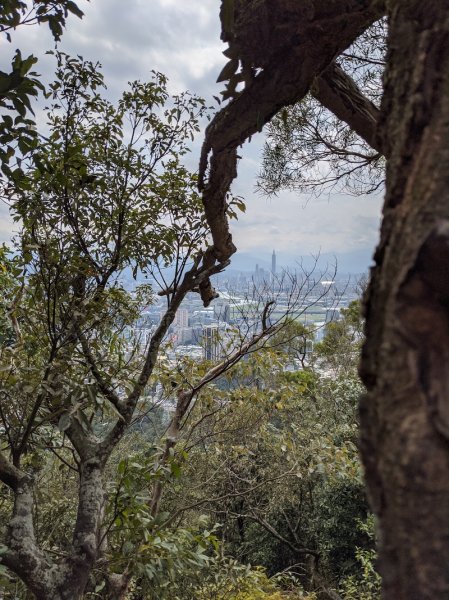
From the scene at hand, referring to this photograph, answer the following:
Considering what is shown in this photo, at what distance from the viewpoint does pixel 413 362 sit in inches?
12.6

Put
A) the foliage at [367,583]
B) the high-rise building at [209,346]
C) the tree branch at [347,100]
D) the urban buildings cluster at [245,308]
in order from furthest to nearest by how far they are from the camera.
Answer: the foliage at [367,583] < the high-rise building at [209,346] < the urban buildings cluster at [245,308] < the tree branch at [347,100]

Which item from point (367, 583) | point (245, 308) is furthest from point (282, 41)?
point (367, 583)

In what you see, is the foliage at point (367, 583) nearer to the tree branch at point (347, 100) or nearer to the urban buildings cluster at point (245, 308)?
the urban buildings cluster at point (245, 308)

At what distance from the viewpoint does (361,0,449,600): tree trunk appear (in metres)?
0.30

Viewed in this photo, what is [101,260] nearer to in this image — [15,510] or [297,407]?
[15,510]

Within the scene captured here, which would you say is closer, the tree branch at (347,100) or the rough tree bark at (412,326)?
the rough tree bark at (412,326)

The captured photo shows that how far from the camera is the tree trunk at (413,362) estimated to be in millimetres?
304

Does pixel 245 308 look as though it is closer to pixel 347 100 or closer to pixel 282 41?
pixel 347 100

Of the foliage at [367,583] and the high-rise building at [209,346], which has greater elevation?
the high-rise building at [209,346]

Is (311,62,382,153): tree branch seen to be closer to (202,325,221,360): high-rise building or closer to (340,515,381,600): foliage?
(202,325,221,360): high-rise building

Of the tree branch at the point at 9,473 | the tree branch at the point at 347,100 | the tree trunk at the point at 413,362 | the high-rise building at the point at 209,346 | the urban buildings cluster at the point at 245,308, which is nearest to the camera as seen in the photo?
the tree trunk at the point at 413,362

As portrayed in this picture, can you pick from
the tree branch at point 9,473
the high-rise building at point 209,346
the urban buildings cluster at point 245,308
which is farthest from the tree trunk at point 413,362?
the high-rise building at point 209,346

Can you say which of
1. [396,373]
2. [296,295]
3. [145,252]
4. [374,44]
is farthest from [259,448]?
[396,373]

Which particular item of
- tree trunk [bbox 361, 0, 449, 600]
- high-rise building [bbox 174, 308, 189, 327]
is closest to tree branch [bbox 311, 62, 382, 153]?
tree trunk [bbox 361, 0, 449, 600]
